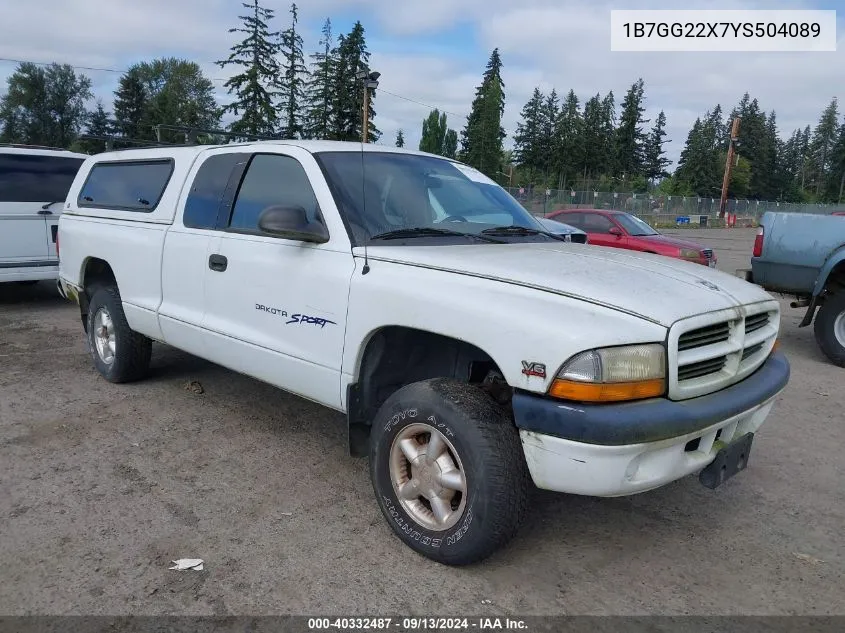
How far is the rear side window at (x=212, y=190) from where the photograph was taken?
4137 millimetres

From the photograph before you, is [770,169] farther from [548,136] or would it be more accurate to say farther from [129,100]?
[129,100]

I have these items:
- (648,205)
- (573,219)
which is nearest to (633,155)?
(648,205)

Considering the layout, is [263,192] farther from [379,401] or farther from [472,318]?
[472,318]

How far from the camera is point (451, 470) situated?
2.82 m

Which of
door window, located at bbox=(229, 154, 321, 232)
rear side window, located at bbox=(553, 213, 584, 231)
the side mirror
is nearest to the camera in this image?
the side mirror

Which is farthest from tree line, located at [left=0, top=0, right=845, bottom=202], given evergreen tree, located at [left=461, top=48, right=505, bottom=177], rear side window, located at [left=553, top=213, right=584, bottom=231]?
rear side window, located at [left=553, top=213, right=584, bottom=231]

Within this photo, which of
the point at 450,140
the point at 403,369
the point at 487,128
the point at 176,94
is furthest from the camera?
the point at 450,140

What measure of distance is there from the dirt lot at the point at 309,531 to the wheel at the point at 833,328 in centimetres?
239

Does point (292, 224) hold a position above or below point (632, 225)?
above

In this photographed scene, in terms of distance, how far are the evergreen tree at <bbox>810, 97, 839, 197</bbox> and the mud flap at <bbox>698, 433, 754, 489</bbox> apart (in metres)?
133

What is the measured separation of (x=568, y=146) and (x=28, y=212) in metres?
82.7

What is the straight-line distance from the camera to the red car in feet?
40.7

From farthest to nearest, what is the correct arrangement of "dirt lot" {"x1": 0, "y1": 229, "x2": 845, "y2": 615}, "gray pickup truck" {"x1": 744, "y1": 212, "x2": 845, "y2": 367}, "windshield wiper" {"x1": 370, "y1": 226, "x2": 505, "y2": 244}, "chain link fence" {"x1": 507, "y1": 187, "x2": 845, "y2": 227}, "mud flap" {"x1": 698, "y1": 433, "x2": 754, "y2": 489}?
1. "chain link fence" {"x1": 507, "y1": 187, "x2": 845, "y2": 227}
2. "gray pickup truck" {"x1": 744, "y1": 212, "x2": 845, "y2": 367}
3. "windshield wiper" {"x1": 370, "y1": 226, "x2": 505, "y2": 244}
4. "mud flap" {"x1": 698, "y1": 433, "x2": 754, "y2": 489}
5. "dirt lot" {"x1": 0, "y1": 229, "x2": 845, "y2": 615}

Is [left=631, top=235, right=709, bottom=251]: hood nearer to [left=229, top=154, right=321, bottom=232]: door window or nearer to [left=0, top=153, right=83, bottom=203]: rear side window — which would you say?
[left=0, top=153, right=83, bottom=203]: rear side window
